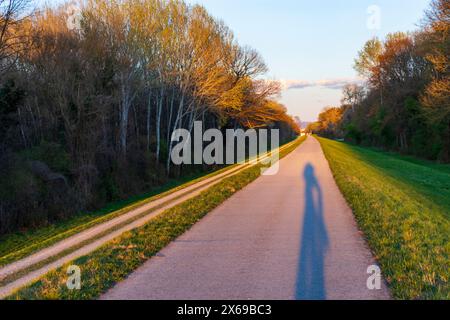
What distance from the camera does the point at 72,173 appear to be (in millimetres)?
19578

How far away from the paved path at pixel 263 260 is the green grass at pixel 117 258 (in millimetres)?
238

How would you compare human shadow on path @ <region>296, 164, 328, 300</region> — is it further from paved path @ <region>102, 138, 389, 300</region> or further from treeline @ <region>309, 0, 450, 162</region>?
treeline @ <region>309, 0, 450, 162</region>

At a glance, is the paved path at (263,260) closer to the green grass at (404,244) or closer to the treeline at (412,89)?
the green grass at (404,244)

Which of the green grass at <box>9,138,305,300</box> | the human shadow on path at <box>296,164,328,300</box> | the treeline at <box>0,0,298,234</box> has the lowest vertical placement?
the green grass at <box>9,138,305,300</box>

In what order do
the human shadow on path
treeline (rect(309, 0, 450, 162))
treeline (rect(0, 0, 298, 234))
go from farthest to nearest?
treeline (rect(309, 0, 450, 162)), treeline (rect(0, 0, 298, 234)), the human shadow on path

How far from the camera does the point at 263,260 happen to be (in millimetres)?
6230

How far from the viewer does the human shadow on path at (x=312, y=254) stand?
4.91 m

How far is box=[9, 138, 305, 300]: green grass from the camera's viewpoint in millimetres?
5109

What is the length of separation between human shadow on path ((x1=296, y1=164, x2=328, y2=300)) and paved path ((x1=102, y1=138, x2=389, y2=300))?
1 cm

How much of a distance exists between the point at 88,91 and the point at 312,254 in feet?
58.7

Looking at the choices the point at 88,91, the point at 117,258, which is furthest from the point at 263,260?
the point at 88,91

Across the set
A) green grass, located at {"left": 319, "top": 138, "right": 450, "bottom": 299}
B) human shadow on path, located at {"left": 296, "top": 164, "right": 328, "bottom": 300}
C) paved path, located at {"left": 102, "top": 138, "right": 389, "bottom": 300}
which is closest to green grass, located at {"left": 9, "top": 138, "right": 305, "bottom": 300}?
paved path, located at {"left": 102, "top": 138, "right": 389, "bottom": 300}

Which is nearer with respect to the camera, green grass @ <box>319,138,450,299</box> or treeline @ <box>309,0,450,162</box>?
green grass @ <box>319,138,450,299</box>

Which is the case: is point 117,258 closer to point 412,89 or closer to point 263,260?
point 263,260
